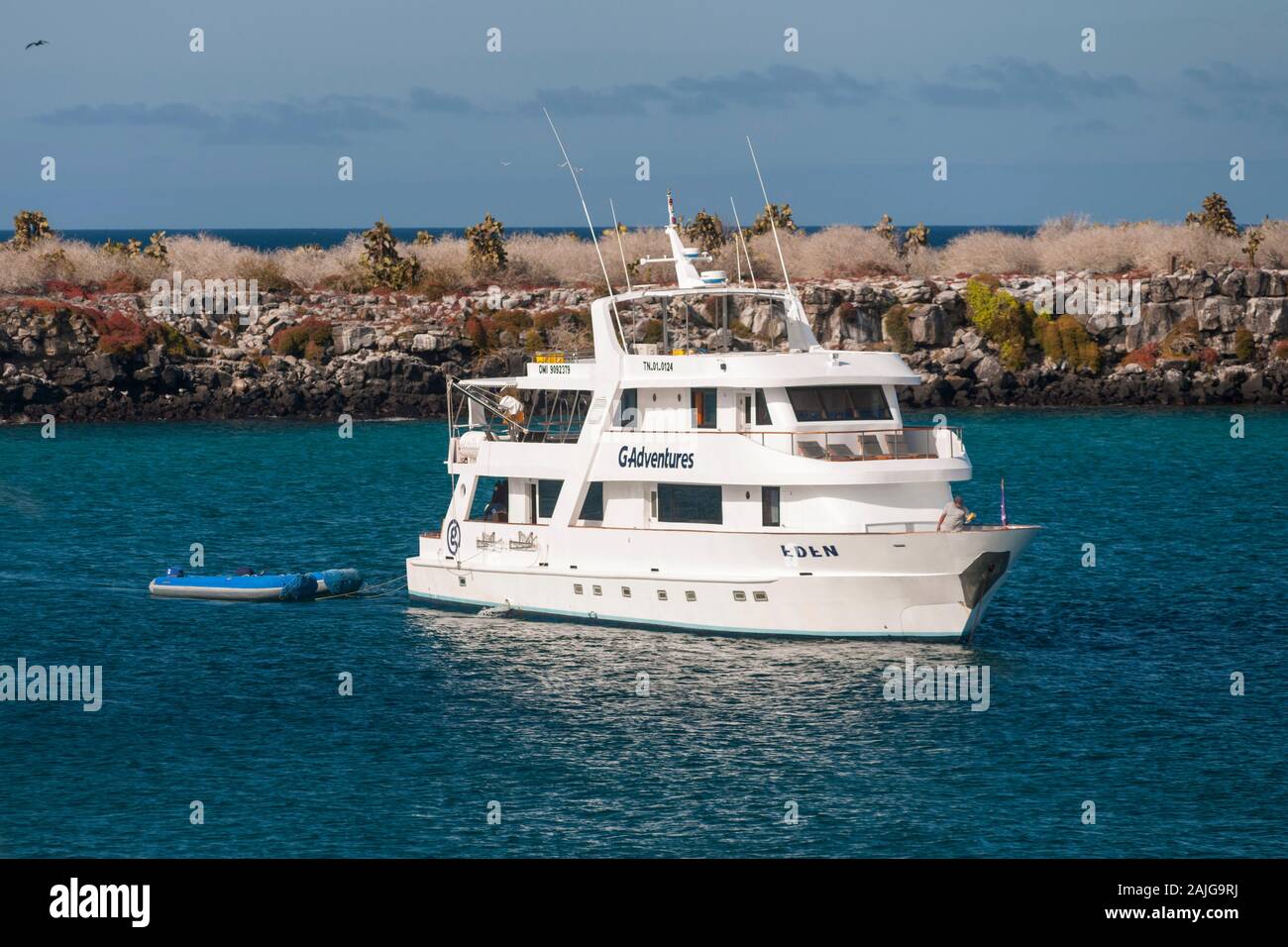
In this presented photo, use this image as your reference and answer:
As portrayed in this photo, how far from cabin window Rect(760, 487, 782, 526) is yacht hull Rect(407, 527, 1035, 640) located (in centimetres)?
83

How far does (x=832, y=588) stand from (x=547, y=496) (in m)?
7.83

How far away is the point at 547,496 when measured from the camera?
40.2 meters

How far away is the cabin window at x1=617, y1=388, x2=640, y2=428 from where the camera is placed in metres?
39.1

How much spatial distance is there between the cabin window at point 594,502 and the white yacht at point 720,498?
0.04m

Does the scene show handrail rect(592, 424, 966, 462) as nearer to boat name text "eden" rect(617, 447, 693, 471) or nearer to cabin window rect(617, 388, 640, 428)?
boat name text "eden" rect(617, 447, 693, 471)

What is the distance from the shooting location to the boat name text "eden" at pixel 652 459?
123ft

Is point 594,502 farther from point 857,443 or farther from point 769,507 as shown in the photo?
point 857,443

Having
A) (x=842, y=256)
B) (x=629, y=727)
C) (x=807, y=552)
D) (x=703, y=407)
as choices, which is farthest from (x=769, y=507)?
(x=842, y=256)

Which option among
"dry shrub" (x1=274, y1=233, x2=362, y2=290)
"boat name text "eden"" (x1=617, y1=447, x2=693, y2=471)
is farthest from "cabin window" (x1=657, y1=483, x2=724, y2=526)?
"dry shrub" (x1=274, y1=233, x2=362, y2=290)

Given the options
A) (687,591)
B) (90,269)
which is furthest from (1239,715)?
(90,269)

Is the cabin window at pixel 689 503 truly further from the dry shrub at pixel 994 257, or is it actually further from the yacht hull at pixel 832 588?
the dry shrub at pixel 994 257

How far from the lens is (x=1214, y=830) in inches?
1047

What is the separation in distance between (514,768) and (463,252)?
9127 centimetres

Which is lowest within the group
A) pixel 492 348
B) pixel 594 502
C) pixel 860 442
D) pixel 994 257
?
pixel 594 502
